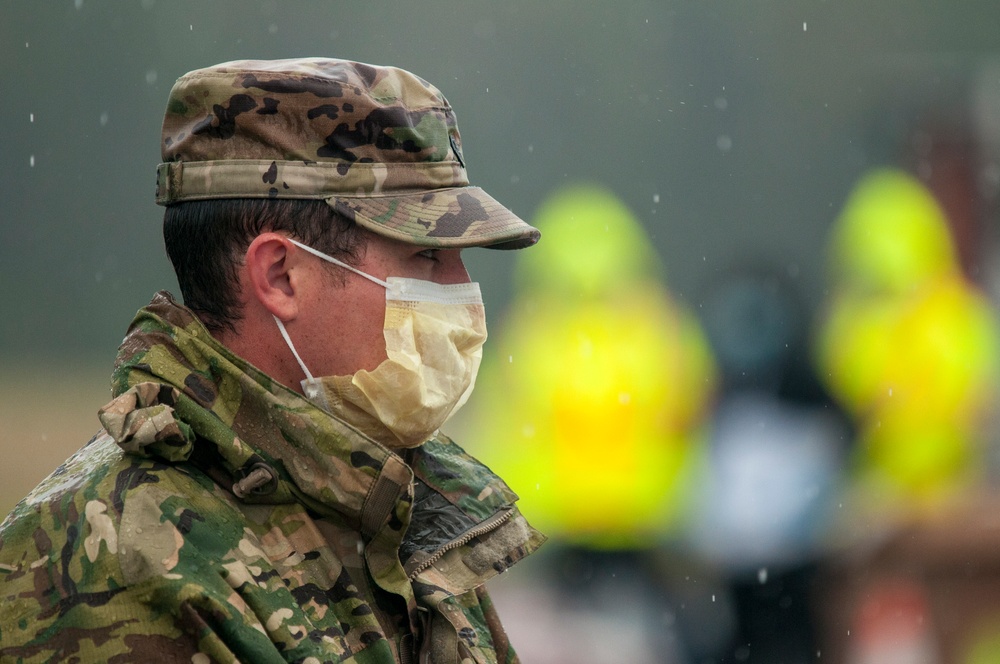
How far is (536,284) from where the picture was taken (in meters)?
8.18

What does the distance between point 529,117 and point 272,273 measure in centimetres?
771

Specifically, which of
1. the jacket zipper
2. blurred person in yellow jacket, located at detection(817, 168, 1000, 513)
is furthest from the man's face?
blurred person in yellow jacket, located at detection(817, 168, 1000, 513)

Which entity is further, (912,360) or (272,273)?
(912,360)

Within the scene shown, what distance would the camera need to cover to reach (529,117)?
9.52 metres

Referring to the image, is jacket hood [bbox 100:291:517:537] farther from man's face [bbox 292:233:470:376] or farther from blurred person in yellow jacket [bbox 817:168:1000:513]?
blurred person in yellow jacket [bbox 817:168:1000:513]

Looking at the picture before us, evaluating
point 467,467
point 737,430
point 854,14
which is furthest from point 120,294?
point 854,14

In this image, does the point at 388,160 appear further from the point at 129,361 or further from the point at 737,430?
the point at 737,430


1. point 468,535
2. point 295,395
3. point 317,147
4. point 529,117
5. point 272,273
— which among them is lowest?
point 529,117

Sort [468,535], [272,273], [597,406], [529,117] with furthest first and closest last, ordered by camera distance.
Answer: [529,117] → [597,406] → [468,535] → [272,273]

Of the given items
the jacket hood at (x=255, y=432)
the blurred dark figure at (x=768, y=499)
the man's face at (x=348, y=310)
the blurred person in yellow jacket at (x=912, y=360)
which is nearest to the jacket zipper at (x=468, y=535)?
the jacket hood at (x=255, y=432)

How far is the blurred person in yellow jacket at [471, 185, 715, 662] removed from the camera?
7.00 meters

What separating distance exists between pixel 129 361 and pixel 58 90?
6468 mm

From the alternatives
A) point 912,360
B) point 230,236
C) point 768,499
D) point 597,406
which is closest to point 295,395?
point 230,236

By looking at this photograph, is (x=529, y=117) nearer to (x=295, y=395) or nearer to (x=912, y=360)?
(x=912, y=360)
